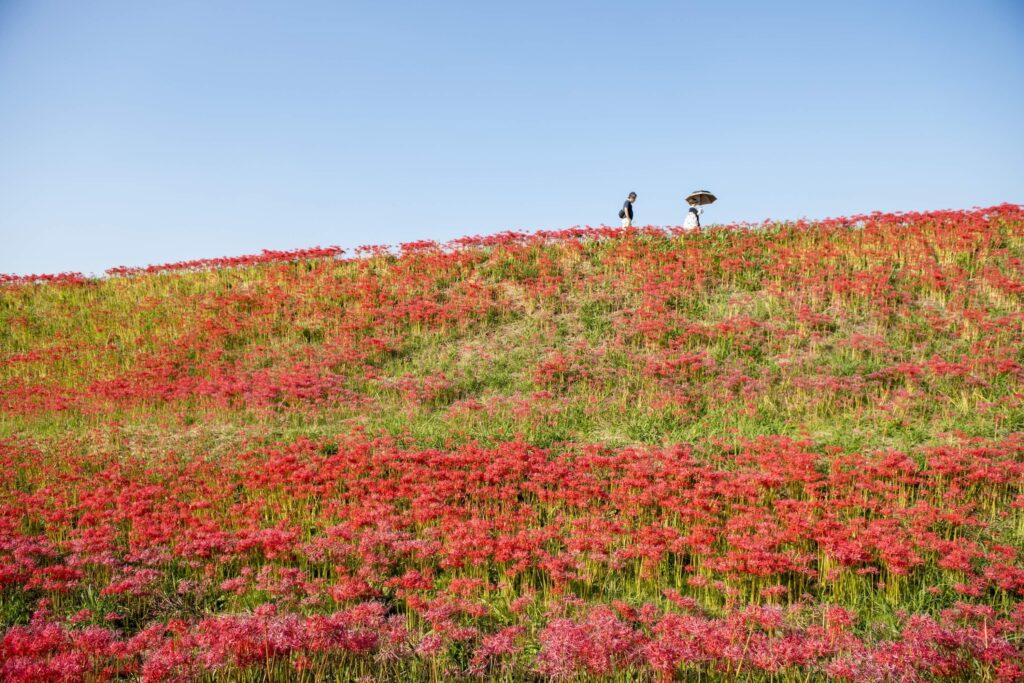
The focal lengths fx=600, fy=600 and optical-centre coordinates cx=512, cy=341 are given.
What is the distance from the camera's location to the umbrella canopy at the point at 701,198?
1812 cm

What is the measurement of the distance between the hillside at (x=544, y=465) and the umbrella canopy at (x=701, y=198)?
183cm

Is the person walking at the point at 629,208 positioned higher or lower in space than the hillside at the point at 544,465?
higher

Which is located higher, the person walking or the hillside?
the person walking

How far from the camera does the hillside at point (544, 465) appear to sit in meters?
4.18

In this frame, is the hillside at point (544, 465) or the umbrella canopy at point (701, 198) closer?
the hillside at point (544, 465)

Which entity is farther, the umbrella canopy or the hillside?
the umbrella canopy

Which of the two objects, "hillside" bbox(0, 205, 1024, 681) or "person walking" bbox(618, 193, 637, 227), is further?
"person walking" bbox(618, 193, 637, 227)

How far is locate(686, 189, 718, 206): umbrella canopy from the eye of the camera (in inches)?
714

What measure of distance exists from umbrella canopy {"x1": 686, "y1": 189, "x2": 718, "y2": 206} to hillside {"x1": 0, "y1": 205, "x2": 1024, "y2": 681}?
1827mm

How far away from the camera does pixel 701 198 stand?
1823 cm

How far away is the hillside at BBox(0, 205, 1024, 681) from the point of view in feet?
13.7

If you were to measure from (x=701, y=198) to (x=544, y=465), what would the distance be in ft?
42.5

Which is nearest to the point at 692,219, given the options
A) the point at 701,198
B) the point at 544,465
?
the point at 701,198

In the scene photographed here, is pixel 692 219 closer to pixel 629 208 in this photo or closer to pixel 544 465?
pixel 629 208
